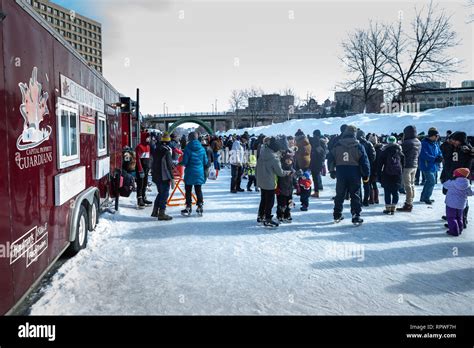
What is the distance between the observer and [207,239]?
6.23 m

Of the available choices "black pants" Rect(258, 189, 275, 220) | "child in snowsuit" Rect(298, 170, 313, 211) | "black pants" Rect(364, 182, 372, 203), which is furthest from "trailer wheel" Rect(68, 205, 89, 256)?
"black pants" Rect(364, 182, 372, 203)

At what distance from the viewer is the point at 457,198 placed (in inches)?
248

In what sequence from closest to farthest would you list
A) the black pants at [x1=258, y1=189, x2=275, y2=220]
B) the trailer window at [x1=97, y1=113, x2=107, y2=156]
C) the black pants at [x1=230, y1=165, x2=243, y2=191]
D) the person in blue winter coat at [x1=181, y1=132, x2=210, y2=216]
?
the trailer window at [x1=97, y1=113, x2=107, y2=156]
the black pants at [x1=258, y1=189, x2=275, y2=220]
the person in blue winter coat at [x1=181, y1=132, x2=210, y2=216]
the black pants at [x1=230, y1=165, x2=243, y2=191]

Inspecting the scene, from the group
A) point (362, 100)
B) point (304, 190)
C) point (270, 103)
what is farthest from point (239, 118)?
point (304, 190)

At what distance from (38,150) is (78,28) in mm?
121224

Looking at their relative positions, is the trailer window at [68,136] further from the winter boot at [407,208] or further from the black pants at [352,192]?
the winter boot at [407,208]

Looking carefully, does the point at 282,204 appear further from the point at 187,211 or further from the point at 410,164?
the point at 410,164

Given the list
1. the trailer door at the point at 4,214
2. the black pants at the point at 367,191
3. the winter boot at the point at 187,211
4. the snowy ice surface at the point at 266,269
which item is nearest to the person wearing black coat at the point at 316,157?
the black pants at the point at 367,191

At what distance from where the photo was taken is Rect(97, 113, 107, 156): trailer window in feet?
22.4

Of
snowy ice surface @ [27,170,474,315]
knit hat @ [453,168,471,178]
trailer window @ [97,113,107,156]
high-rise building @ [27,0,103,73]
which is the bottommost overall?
snowy ice surface @ [27,170,474,315]

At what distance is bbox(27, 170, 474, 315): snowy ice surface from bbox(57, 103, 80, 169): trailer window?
4.69 ft

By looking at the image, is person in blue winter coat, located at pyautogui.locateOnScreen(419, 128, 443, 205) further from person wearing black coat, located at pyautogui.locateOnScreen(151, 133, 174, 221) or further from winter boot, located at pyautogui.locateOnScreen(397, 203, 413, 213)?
person wearing black coat, located at pyautogui.locateOnScreen(151, 133, 174, 221)

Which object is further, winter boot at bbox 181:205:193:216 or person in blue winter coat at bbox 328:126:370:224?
winter boot at bbox 181:205:193:216
